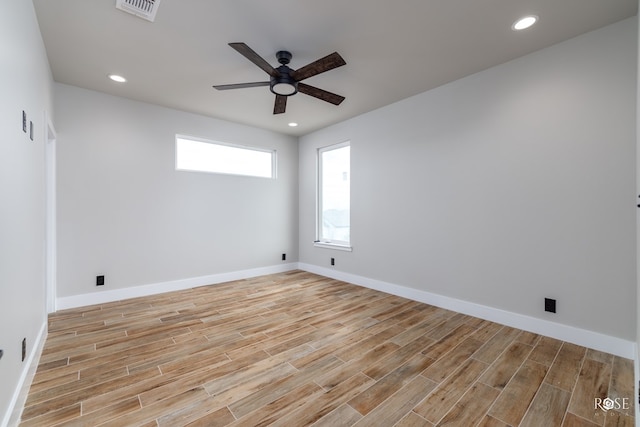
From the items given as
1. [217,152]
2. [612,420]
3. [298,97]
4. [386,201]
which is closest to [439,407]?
[612,420]

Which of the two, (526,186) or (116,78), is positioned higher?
(116,78)

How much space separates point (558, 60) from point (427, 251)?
2.25 meters

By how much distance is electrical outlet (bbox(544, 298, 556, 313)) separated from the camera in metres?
2.57

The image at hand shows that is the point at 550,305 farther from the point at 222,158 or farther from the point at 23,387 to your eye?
the point at 222,158

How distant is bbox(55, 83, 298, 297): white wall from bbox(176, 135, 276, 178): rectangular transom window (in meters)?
0.12

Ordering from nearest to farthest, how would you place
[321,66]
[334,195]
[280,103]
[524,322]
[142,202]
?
1. [321,66]
2. [524,322]
3. [280,103]
4. [142,202]
5. [334,195]

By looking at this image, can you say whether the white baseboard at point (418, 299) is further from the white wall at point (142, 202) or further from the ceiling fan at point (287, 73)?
the ceiling fan at point (287, 73)

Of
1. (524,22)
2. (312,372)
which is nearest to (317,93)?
(524,22)

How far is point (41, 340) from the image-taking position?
2383 mm

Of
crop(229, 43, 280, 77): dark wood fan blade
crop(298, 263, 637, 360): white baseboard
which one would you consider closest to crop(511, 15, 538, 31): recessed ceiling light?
crop(229, 43, 280, 77): dark wood fan blade

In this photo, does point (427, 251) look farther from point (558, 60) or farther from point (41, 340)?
point (41, 340)

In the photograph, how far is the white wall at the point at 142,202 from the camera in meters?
3.41

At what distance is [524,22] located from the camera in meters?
2.25

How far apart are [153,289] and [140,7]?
3306 millimetres
